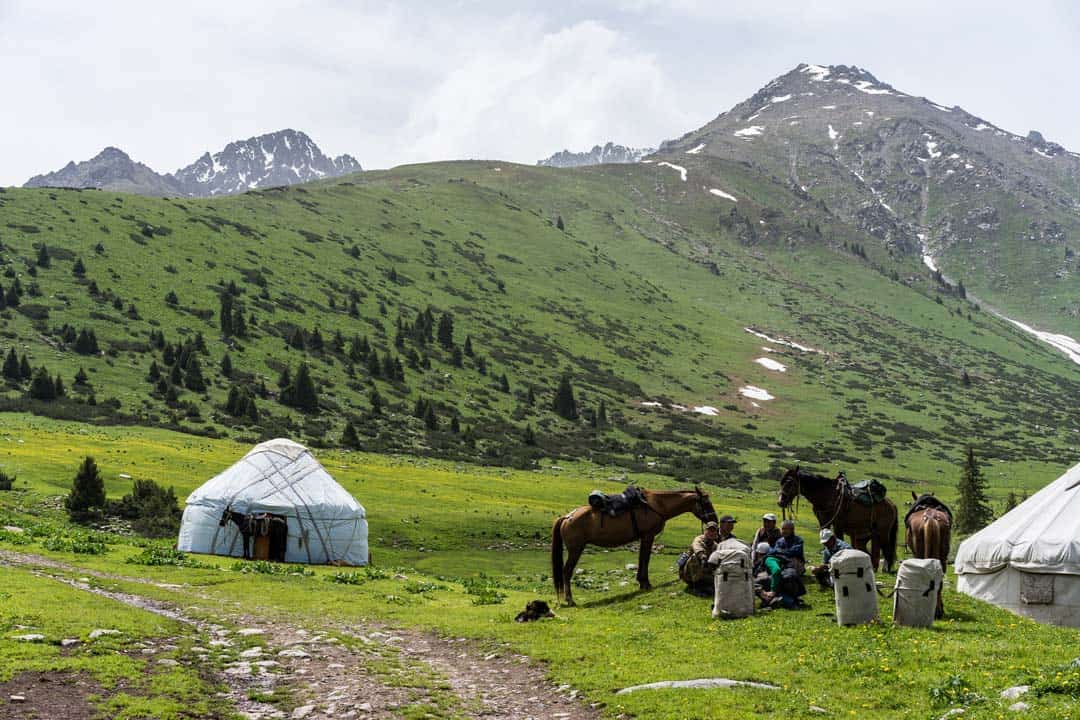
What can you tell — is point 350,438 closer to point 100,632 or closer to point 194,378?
point 194,378

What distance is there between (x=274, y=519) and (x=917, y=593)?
96.6ft

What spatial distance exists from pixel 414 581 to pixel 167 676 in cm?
1890

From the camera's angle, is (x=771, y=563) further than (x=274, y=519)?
No

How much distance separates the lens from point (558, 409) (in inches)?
5310

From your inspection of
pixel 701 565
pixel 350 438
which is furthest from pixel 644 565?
pixel 350 438

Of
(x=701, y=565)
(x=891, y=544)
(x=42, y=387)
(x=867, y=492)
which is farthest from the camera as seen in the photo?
(x=42, y=387)

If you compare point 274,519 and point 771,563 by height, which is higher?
point 771,563

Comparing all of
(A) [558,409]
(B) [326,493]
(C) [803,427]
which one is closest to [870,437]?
(C) [803,427]

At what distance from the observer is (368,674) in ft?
47.4

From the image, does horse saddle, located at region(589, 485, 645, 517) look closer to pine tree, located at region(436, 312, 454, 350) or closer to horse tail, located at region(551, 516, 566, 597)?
horse tail, located at region(551, 516, 566, 597)

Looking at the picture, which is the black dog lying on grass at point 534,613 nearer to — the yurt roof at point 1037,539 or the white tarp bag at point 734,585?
the white tarp bag at point 734,585

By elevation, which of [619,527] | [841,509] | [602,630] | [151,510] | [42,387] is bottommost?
[151,510]

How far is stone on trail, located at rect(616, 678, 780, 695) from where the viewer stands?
494 inches

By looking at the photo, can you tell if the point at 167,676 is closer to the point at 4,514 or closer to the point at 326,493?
the point at 326,493
